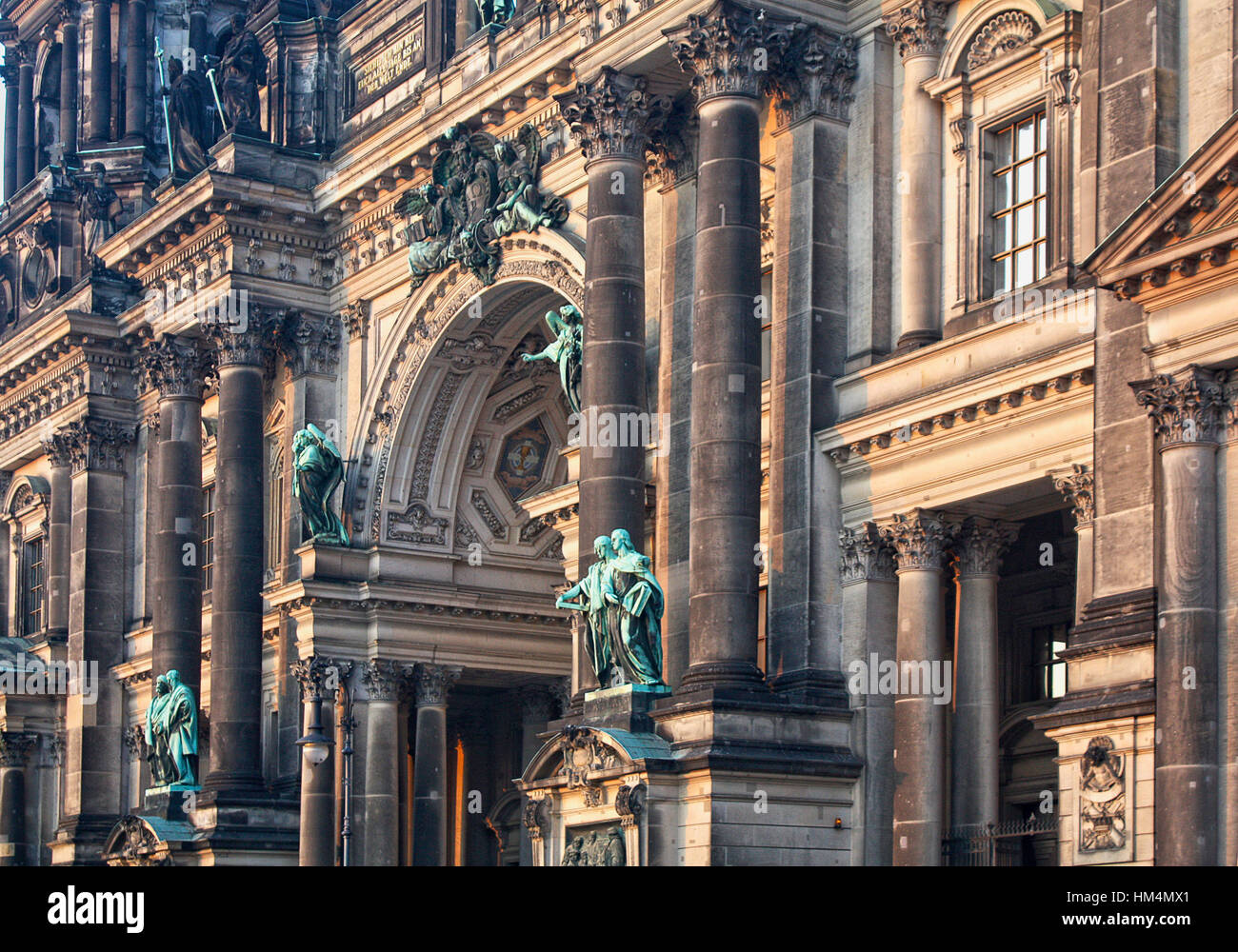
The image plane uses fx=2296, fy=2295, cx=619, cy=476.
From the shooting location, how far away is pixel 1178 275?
79.4 ft

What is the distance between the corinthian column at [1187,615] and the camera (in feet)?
76.4

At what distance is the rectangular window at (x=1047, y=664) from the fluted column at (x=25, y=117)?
3509 centimetres

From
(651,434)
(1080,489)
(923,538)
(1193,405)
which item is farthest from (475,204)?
(1193,405)

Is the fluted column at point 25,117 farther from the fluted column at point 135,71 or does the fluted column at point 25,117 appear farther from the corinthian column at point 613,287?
the corinthian column at point 613,287

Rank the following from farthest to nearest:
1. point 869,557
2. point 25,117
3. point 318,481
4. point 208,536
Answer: point 25,117 → point 208,536 → point 318,481 → point 869,557

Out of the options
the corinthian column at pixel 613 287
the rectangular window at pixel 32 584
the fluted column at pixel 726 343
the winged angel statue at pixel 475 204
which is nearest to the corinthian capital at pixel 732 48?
the fluted column at pixel 726 343

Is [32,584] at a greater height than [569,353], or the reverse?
[569,353]

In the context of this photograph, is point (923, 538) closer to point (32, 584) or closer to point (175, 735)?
point (175, 735)

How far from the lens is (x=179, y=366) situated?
152 feet

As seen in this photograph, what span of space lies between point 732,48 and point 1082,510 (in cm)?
827

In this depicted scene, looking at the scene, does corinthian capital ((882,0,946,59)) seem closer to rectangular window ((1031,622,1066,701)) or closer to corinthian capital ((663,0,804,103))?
corinthian capital ((663,0,804,103))

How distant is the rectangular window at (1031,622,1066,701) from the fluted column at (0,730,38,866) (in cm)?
2734
